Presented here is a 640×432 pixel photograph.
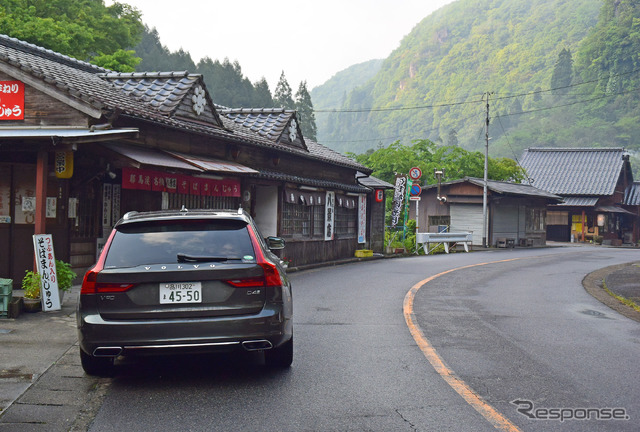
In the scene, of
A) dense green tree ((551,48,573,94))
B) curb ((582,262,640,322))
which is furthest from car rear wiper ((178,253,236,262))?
dense green tree ((551,48,573,94))

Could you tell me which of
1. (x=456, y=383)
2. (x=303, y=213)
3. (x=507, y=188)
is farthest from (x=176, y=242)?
(x=507, y=188)

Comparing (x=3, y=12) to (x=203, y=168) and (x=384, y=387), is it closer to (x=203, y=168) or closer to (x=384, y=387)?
(x=203, y=168)

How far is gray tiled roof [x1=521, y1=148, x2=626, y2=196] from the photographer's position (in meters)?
52.0

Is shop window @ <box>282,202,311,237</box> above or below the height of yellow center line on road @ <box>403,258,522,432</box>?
above

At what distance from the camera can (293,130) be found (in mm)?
22500

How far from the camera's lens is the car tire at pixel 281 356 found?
641 centimetres

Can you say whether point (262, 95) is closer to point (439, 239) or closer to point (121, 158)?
point (439, 239)

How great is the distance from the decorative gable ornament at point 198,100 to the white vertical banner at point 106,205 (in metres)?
4.03

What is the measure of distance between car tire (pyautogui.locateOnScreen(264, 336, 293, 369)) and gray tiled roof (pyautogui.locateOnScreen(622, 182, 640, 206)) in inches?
2238

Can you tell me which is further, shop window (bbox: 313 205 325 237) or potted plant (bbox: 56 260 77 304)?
shop window (bbox: 313 205 325 237)

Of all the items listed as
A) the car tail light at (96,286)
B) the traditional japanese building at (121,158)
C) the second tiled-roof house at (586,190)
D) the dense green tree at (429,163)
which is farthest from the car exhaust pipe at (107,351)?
the second tiled-roof house at (586,190)

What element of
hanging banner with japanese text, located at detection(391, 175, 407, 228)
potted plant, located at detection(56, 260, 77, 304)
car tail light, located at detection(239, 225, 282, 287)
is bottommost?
potted plant, located at detection(56, 260, 77, 304)

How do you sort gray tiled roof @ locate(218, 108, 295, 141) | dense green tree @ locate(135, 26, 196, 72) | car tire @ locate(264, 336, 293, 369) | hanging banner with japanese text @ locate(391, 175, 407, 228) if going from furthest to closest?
dense green tree @ locate(135, 26, 196, 72), hanging banner with japanese text @ locate(391, 175, 407, 228), gray tiled roof @ locate(218, 108, 295, 141), car tire @ locate(264, 336, 293, 369)

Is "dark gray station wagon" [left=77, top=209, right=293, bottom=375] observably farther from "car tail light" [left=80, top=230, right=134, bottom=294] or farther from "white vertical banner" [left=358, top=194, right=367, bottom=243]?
"white vertical banner" [left=358, top=194, right=367, bottom=243]
